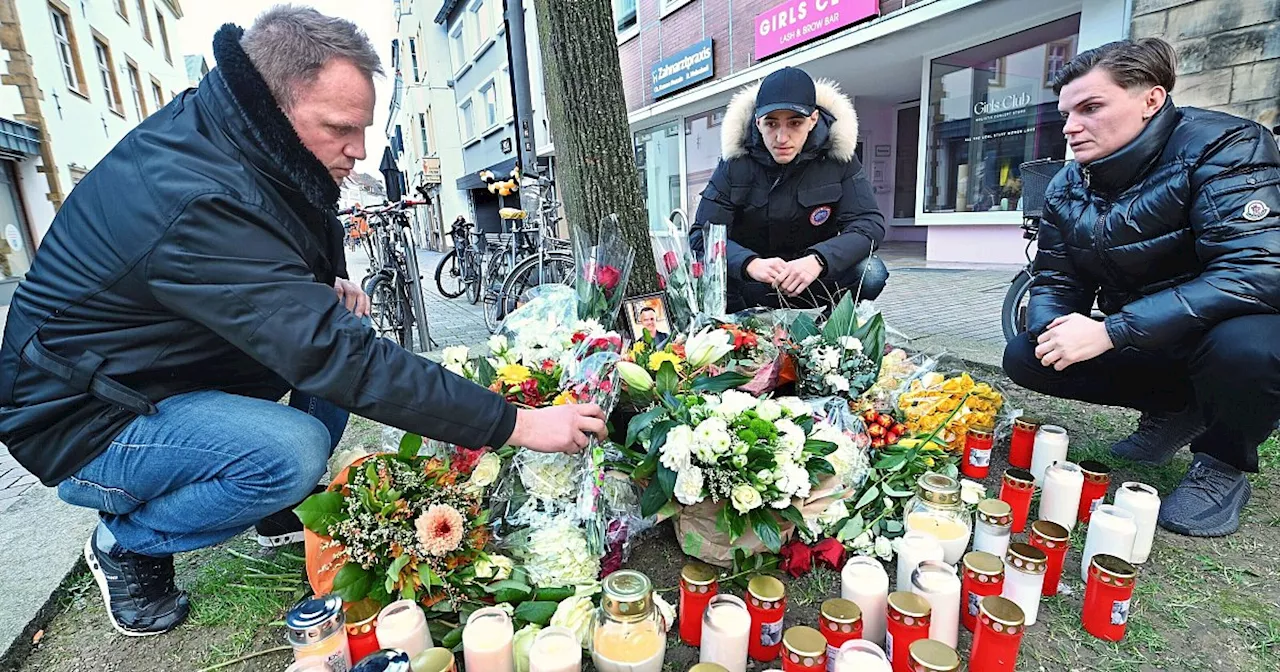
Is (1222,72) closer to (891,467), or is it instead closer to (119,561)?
(891,467)

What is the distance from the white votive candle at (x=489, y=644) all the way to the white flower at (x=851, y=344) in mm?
1450

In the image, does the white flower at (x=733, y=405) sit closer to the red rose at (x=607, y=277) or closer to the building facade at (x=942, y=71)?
the red rose at (x=607, y=277)

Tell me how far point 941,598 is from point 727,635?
0.47 m

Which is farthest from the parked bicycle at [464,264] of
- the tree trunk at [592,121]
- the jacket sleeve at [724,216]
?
the jacket sleeve at [724,216]

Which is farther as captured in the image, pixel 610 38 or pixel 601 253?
pixel 610 38

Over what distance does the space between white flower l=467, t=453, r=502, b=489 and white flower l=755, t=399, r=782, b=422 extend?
0.71 metres

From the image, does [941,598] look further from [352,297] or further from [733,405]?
[352,297]

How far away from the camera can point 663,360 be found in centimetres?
192

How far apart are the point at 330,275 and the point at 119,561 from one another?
863 millimetres

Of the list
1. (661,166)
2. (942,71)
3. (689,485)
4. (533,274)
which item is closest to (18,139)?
(533,274)

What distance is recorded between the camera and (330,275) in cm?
178

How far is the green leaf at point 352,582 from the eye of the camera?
140 centimetres

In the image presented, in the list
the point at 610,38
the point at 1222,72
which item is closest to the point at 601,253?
the point at 610,38

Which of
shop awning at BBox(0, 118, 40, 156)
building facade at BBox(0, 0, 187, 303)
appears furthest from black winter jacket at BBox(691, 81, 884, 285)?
shop awning at BBox(0, 118, 40, 156)
